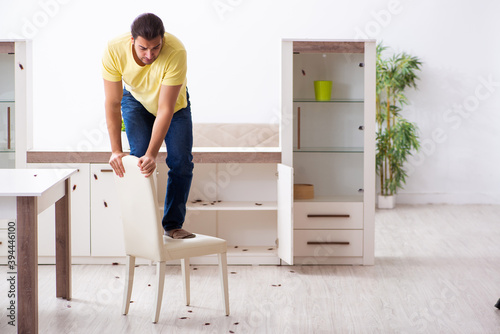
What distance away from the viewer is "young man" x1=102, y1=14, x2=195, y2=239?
2.61 meters

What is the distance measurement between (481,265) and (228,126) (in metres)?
1.98

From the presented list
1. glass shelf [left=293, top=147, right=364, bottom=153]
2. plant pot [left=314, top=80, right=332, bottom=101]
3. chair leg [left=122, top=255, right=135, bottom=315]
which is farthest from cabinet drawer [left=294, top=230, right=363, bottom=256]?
chair leg [left=122, top=255, right=135, bottom=315]

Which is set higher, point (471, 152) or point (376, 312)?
point (471, 152)

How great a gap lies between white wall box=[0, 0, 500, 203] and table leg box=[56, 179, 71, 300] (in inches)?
123

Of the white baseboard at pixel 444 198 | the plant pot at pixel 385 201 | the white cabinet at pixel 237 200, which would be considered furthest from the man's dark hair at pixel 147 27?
the white baseboard at pixel 444 198

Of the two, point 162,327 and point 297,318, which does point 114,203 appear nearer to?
point 162,327

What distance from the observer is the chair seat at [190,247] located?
8.80ft

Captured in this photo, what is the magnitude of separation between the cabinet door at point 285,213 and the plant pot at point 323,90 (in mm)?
515

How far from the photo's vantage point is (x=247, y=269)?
3785 millimetres

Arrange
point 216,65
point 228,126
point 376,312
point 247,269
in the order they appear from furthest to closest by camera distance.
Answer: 1. point 216,65
2. point 228,126
3. point 247,269
4. point 376,312

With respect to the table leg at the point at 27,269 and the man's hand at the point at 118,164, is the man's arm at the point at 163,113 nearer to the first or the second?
the man's hand at the point at 118,164

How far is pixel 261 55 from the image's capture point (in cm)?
612

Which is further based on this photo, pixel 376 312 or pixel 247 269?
pixel 247 269

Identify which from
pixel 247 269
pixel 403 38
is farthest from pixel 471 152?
pixel 247 269
